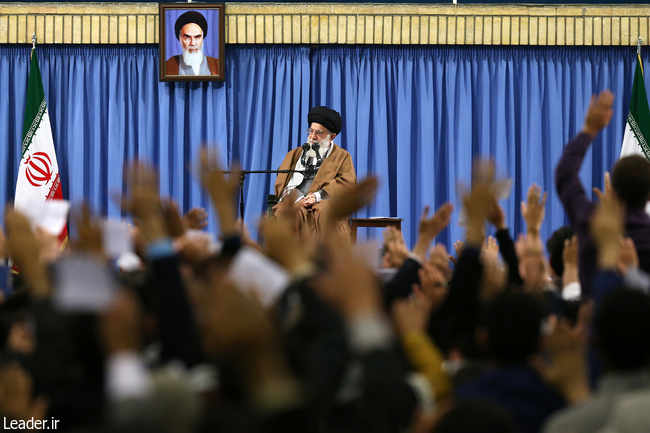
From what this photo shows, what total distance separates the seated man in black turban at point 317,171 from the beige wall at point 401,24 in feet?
3.81

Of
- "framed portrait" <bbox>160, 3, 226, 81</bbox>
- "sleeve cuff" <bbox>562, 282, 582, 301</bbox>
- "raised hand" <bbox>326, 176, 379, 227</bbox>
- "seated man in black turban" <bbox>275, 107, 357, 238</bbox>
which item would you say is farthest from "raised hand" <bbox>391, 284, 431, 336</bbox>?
"framed portrait" <bbox>160, 3, 226, 81</bbox>

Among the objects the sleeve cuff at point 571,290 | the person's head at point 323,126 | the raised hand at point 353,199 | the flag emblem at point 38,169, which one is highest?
the person's head at point 323,126

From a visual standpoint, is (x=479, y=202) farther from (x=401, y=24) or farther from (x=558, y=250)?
(x=401, y=24)

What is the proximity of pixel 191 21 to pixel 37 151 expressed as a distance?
1.89 m

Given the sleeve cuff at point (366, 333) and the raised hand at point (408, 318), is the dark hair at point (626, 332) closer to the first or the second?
the raised hand at point (408, 318)

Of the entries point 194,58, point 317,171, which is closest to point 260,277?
point 317,171

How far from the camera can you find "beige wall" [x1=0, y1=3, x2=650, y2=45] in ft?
22.7

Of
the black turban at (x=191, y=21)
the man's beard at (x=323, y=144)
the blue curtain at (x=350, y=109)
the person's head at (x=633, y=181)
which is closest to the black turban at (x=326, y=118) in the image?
the man's beard at (x=323, y=144)

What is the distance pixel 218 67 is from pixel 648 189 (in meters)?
5.22

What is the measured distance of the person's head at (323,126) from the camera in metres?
6.12

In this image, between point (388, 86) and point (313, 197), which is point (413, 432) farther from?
point (388, 86)

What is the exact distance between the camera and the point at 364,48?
23.1 ft

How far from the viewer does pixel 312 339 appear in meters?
1.30

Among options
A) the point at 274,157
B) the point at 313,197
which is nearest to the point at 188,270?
the point at 313,197
